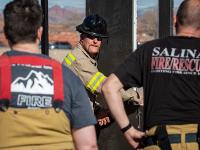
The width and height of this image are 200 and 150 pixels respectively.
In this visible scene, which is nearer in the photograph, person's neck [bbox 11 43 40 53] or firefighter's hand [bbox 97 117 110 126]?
person's neck [bbox 11 43 40 53]

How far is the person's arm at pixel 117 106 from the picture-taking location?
12.6 feet

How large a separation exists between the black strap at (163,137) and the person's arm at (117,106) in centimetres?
14

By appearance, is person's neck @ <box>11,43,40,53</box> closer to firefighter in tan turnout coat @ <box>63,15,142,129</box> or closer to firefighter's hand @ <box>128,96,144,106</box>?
firefighter in tan turnout coat @ <box>63,15,142,129</box>

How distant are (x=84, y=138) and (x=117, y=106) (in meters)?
0.56

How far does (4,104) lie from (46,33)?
2759 mm

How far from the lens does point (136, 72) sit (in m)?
3.81

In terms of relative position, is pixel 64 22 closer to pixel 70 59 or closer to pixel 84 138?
pixel 70 59

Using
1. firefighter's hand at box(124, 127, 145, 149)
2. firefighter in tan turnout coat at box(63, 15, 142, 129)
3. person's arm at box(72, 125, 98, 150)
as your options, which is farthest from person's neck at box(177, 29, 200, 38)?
firefighter in tan turnout coat at box(63, 15, 142, 129)

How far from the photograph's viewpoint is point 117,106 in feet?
12.6

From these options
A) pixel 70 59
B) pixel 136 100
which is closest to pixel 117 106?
pixel 70 59

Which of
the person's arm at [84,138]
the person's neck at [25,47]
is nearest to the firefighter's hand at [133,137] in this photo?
the person's arm at [84,138]

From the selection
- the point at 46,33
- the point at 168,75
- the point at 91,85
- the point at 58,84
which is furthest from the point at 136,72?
the point at 46,33

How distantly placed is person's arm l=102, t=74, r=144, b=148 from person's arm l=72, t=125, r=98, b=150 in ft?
1.64

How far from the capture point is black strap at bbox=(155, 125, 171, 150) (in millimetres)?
3709
